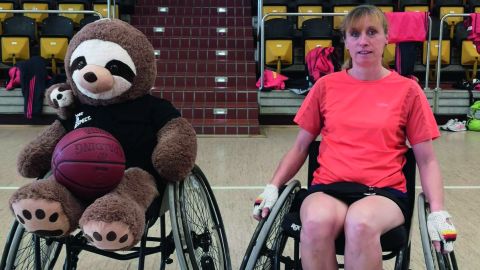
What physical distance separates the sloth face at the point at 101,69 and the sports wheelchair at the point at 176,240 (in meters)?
0.38

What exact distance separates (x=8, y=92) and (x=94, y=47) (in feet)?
14.7

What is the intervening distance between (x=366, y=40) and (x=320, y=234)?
1.98 feet

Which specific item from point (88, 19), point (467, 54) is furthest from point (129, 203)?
point (467, 54)

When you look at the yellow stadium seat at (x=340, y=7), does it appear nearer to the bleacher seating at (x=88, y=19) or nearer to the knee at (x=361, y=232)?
the bleacher seating at (x=88, y=19)

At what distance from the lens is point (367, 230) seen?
1.46m

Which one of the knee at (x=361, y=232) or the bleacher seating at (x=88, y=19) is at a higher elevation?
the bleacher seating at (x=88, y=19)

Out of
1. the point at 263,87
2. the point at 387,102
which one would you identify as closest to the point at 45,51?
the point at 263,87

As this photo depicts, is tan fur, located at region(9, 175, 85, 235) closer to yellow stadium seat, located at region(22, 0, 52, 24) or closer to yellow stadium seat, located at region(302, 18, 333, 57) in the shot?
yellow stadium seat, located at region(302, 18, 333, 57)

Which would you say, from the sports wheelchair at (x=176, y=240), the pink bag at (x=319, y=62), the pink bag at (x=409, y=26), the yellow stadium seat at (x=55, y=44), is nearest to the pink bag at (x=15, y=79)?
the yellow stadium seat at (x=55, y=44)

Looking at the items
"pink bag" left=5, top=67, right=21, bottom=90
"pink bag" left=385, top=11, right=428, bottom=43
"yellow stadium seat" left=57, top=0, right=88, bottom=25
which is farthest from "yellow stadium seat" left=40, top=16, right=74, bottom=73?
"pink bag" left=385, top=11, right=428, bottom=43

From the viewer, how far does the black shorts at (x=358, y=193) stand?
160 centimetres

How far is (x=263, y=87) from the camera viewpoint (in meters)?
5.93

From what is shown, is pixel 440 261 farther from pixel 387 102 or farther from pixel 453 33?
pixel 453 33

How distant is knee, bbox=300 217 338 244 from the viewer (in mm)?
1502
